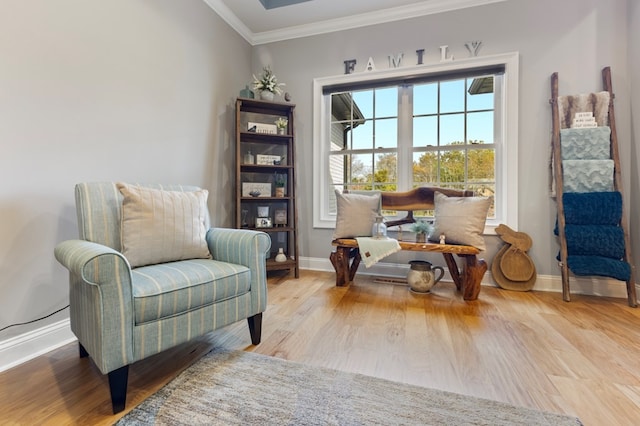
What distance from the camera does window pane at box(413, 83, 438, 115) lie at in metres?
3.05

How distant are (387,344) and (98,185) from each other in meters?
1.82

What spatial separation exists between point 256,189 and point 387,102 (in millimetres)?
1674

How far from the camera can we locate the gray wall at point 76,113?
1.52 m

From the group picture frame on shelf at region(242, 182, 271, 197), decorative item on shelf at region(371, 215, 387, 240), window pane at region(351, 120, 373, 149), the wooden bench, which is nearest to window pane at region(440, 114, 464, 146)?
the wooden bench

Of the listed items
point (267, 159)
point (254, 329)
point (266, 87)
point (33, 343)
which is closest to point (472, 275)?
point (254, 329)

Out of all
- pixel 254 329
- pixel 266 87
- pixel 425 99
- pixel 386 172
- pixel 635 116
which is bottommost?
pixel 254 329

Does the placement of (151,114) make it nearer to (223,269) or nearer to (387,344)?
(223,269)

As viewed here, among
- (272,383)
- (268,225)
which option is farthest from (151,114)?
(272,383)

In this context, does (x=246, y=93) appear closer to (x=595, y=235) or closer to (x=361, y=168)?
(x=361, y=168)

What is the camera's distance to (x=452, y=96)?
3004 mm

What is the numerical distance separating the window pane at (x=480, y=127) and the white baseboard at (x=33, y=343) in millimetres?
3498

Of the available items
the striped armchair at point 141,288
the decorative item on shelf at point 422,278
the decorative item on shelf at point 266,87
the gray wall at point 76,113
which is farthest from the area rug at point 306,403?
the decorative item on shelf at point 266,87

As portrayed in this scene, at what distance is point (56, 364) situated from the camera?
1.52 metres

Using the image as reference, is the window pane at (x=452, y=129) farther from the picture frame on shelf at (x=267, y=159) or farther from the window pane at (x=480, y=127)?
the picture frame on shelf at (x=267, y=159)
